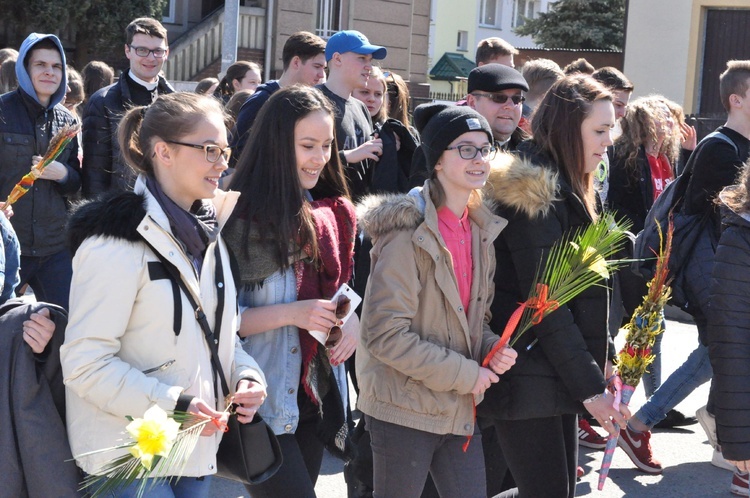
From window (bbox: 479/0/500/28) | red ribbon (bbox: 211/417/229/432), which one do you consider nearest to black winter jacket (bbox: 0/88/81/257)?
red ribbon (bbox: 211/417/229/432)

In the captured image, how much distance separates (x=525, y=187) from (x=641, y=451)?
2.86 meters

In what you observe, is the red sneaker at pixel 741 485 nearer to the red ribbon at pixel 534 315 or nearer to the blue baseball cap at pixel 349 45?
the red ribbon at pixel 534 315

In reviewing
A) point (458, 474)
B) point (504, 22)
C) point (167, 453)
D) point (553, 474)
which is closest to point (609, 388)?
point (553, 474)

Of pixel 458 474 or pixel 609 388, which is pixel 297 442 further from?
pixel 609 388

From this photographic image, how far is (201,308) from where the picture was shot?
3205 millimetres

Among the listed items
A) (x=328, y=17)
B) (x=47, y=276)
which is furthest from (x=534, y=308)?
(x=328, y=17)

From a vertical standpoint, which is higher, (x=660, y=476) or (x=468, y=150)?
(x=468, y=150)

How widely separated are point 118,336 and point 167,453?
426mm

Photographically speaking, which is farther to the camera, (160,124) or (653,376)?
(653,376)

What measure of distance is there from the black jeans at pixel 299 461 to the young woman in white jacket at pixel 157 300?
0.37 m

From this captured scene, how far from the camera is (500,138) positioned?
555cm

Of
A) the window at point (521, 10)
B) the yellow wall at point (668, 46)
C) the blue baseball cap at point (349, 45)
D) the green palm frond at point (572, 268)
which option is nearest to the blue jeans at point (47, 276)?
the blue baseball cap at point (349, 45)

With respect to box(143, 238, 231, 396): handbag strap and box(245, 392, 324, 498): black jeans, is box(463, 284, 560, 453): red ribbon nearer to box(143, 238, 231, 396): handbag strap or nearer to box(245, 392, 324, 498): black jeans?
box(245, 392, 324, 498): black jeans

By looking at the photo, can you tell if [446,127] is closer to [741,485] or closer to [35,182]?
[741,485]
